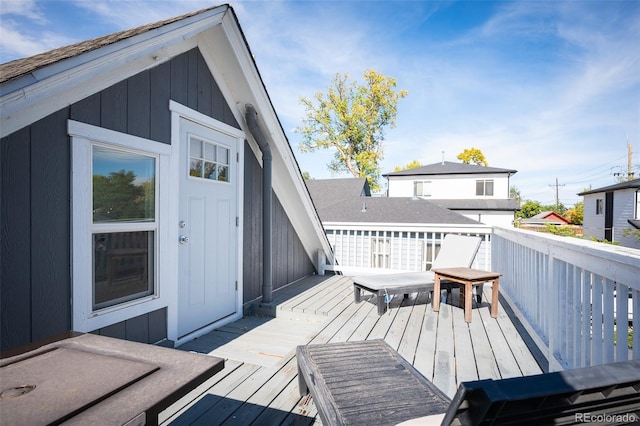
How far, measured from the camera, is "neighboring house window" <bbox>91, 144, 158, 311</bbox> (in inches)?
94.0

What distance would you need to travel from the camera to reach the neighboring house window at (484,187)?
73.1ft

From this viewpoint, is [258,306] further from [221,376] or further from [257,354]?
[221,376]

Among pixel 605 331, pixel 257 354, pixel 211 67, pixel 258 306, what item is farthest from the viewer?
pixel 258 306

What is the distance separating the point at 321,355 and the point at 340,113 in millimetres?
22512

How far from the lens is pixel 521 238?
11.3 ft

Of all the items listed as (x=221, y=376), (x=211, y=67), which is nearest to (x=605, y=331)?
(x=221, y=376)

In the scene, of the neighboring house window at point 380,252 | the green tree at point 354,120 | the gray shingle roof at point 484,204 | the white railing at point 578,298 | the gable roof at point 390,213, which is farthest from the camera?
the green tree at point 354,120

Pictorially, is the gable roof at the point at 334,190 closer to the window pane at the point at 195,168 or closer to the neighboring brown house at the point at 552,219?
the window pane at the point at 195,168

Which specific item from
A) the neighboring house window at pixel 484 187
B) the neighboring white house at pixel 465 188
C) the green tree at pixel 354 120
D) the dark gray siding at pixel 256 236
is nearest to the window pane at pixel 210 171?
the dark gray siding at pixel 256 236

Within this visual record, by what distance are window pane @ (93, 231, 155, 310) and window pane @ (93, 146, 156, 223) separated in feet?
0.50

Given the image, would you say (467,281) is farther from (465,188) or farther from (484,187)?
(484,187)

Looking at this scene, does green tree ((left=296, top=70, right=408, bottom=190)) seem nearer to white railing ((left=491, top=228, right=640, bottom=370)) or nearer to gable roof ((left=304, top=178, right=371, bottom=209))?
gable roof ((left=304, top=178, right=371, bottom=209))

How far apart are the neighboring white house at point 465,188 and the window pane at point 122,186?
831 inches

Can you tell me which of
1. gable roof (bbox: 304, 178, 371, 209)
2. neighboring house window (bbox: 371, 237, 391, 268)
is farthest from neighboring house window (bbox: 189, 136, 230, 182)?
gable roof (bbox: 304, 178, 371, 209)
